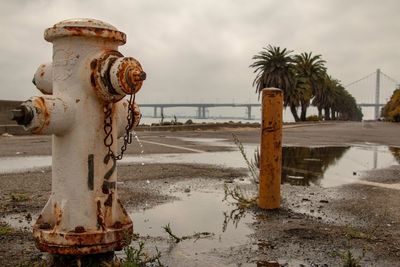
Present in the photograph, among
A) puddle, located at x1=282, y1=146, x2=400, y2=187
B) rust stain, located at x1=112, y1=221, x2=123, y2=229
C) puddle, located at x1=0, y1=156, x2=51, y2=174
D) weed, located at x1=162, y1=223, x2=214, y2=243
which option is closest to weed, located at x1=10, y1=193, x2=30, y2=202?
weed, located at x1=162, y1=223, x2=214, y2=243

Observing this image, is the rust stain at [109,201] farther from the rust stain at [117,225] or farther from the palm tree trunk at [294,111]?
the palm tree trunk at [294,111]

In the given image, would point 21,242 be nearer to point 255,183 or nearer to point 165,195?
point 165,195

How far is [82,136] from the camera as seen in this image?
8.33ft

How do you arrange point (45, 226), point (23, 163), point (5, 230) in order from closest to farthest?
point (45, 226) → point (5, 230) → point (23, 163)

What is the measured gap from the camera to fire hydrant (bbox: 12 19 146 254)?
8.14 ft

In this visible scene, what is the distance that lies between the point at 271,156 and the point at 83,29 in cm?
252

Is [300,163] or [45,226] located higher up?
[45,226]

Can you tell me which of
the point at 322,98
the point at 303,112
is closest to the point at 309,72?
the point at 303,112

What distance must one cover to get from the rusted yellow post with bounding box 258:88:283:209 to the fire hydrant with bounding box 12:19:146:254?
7.15ft

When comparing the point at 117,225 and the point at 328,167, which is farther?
the point at 328,167

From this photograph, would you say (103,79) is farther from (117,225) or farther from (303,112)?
(303,112)

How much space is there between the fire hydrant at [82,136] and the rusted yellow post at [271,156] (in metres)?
2.18

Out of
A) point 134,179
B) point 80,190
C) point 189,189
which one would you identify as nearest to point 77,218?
point 80,190

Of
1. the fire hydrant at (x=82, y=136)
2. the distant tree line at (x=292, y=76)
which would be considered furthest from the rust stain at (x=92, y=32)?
the distant tree line at (x=292, y=76)
